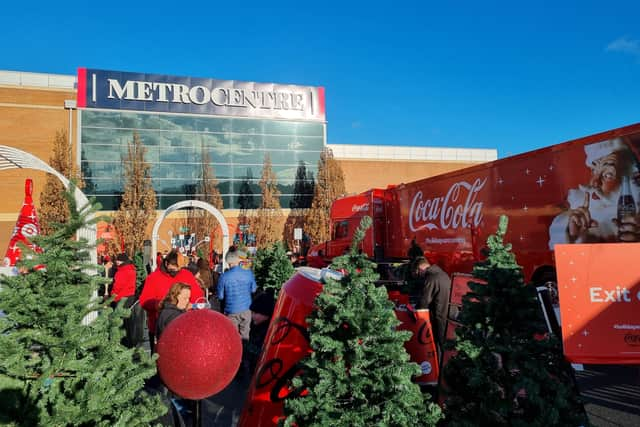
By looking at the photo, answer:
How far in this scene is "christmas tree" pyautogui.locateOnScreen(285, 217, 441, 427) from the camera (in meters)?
1.89

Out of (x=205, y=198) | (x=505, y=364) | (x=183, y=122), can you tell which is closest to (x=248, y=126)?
(x=183, y=122)

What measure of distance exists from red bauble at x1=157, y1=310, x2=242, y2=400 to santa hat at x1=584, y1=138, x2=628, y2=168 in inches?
305

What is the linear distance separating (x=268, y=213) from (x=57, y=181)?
45.0ft

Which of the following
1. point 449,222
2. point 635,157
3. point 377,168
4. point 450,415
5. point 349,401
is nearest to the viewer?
point 349,401

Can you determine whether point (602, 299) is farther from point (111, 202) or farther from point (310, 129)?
point (310, 129)

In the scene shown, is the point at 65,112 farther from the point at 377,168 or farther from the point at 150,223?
the point at 377,168

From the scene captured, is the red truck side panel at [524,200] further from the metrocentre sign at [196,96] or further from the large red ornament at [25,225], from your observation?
the metrocentre sign at [196,96]

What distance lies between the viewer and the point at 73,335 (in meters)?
1.66

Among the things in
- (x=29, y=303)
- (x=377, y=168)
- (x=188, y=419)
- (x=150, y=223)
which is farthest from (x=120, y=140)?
(x=29, y=303)

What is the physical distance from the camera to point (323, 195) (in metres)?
31.9

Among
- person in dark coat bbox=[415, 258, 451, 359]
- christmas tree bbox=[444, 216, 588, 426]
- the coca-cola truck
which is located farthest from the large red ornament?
the coca-cola truck

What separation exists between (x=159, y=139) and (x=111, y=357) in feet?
99.5

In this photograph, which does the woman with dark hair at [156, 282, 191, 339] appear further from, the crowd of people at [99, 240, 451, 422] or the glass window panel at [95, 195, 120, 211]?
the glass window panel at [95, 195, 120, 211]

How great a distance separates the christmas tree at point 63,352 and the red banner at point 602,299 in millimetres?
2373
